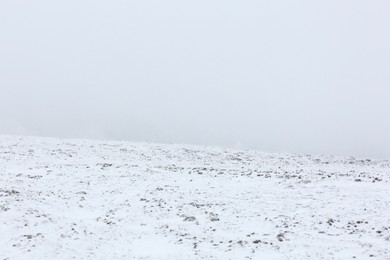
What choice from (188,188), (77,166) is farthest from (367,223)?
(77,166)

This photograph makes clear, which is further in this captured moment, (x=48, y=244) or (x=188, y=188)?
(x=188, y=188)

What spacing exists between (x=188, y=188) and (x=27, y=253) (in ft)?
36.0

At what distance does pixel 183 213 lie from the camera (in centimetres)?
1942

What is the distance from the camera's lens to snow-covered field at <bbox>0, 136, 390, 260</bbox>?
14930mm

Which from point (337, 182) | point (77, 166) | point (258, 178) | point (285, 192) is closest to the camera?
point (285, 192)

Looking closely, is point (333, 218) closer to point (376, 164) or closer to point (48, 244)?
point (48, 244)

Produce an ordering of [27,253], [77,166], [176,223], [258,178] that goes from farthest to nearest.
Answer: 1. [77,166]
2. [258,178]
3. [176,223]
4. [27,253]

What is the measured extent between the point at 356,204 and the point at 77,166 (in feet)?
67.0

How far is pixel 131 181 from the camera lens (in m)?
25.7

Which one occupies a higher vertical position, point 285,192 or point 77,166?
point 77,166

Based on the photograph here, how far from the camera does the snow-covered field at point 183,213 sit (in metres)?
14.9

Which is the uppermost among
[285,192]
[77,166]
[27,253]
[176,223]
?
[77,166]

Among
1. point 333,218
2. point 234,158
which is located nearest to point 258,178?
point 333,218

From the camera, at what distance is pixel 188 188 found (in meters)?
23.9
